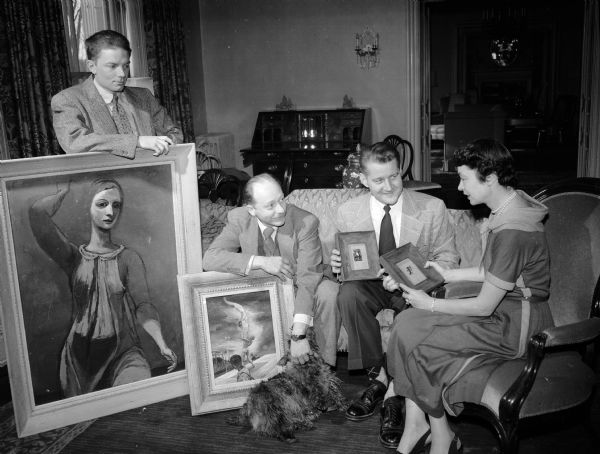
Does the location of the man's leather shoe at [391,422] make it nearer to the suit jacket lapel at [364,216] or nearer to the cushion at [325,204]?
the suit jacket lapel at [364,216]

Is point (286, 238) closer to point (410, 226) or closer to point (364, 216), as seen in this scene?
point (364, 216)

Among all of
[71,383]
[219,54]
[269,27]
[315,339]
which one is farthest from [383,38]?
[71,383]

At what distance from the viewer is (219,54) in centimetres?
845

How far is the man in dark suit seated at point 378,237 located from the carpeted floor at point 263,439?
17 cm

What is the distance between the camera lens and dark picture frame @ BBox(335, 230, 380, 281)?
284 centimetres

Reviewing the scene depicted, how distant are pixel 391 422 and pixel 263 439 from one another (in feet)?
1.85

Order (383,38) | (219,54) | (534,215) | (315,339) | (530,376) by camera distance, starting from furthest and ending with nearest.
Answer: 1. (219,54)
2. (383,38)
3. (315,339)
4. (534,215)
5. (530,376)

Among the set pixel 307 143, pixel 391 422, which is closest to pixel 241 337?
pixel 391 422

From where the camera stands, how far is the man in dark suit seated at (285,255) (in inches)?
115

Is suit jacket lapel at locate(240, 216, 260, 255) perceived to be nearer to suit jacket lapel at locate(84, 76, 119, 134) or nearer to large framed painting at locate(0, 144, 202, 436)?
large framed painting at locate(0, 144, 202, 436)

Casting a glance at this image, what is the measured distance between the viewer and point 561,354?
7.59ft

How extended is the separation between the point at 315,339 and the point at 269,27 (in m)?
6.08

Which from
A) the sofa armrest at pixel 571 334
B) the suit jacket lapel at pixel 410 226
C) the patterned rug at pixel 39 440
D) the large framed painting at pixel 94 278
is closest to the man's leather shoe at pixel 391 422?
the suit jacket lapel at pixel 410 226

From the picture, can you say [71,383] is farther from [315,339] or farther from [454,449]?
[454,449]
